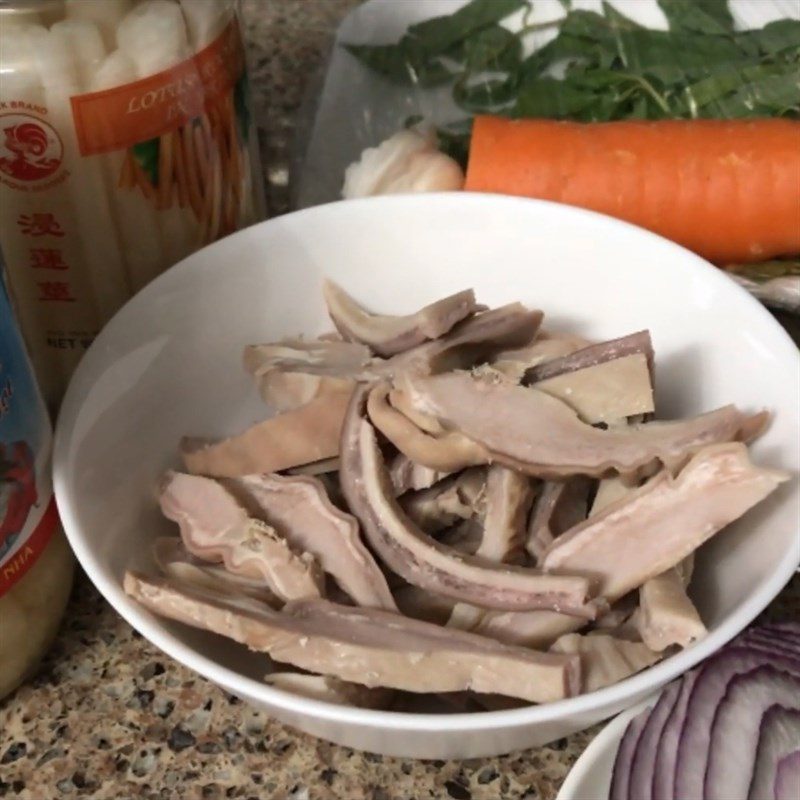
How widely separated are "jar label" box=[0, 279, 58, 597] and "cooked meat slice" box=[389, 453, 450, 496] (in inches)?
9.4

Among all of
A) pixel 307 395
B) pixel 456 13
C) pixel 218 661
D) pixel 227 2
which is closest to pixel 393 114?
pixel 456 13

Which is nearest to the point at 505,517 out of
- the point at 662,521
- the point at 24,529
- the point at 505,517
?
the point at 505,517

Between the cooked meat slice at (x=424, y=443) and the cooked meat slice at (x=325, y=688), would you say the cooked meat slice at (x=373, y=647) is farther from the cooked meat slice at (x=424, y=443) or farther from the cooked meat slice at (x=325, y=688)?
the cooked meat slice at (x=424, y=443)

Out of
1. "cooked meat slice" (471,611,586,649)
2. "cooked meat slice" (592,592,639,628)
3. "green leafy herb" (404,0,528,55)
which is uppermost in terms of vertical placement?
→ "green leafy herb" (404,0,528,55)

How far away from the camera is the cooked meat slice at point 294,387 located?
0.79 meters

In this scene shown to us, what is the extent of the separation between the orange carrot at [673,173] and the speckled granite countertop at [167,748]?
1.47 feet

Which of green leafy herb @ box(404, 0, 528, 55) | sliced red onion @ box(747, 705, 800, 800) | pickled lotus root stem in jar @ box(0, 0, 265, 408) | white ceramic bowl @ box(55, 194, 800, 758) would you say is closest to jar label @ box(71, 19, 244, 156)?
pickled lotus root stem in jar @ box(0, 0, 265, 408)

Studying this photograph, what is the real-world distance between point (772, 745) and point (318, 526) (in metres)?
0.32

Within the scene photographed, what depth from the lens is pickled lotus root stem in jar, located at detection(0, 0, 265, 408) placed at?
29.0 inches

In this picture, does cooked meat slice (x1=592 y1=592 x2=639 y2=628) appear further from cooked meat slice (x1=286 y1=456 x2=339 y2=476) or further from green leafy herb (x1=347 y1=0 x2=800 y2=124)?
green leafy herb (x1=347 y1=0 x2=800 y2=124)

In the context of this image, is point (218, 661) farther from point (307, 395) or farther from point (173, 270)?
point (173, 270)

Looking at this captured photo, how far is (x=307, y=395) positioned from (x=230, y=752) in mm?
268

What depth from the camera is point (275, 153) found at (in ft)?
4.05

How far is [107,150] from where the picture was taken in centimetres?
77
